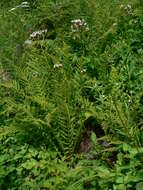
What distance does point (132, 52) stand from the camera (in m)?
3.74

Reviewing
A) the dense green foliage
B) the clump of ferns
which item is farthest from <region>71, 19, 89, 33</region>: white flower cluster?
the clump of ferns

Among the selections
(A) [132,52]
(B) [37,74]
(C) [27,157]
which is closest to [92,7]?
(A) [132,52]

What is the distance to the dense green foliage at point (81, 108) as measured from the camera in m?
2.68

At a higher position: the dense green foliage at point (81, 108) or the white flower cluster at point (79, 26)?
the white flower cluster at point (79, 26)

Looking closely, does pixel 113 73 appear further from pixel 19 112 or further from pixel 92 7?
pixel 92 7

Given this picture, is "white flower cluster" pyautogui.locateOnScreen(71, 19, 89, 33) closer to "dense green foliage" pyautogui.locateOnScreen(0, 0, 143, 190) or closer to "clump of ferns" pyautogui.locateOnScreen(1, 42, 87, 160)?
"dense green foliage" pyautogui.locateOnScreen(0, 0, 143, 190)

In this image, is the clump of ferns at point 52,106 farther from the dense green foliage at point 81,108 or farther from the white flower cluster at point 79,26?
the white flower cluster at point 79,26

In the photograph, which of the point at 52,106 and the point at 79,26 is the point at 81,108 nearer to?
the point at 52,106

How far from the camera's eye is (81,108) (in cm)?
329

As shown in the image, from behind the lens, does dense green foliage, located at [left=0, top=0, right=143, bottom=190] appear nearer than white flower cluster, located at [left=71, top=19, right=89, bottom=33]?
Yes

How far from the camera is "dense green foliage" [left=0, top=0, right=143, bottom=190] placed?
8.79 ft

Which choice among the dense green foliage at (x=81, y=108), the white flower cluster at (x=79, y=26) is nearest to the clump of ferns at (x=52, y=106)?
the dense green foliage at (x=81, y=108)

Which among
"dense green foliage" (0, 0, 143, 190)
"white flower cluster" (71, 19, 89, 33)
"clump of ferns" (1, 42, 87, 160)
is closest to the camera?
"dense green foliage" (0, 0, 143, 190)

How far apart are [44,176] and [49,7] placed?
288cm
